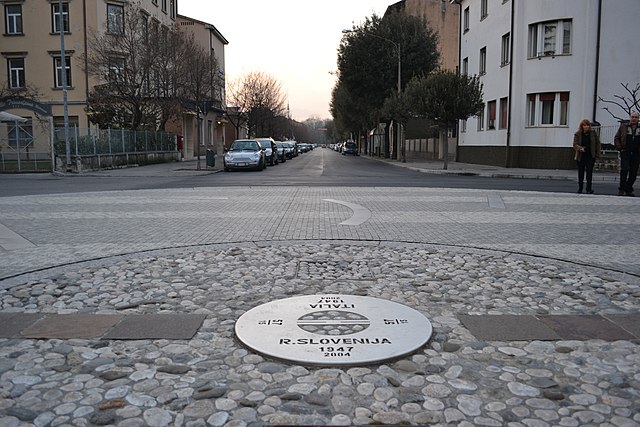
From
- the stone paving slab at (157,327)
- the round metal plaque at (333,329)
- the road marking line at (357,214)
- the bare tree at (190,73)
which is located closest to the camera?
the round metal plaque at (333,329)

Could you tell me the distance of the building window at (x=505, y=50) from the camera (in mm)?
28717

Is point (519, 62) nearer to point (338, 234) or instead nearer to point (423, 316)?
point (338, 234)

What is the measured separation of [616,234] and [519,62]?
20722mm

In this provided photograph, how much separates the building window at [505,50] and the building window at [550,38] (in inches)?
65.4

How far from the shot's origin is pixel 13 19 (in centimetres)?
3788

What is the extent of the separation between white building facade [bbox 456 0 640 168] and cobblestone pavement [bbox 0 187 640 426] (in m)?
17.2

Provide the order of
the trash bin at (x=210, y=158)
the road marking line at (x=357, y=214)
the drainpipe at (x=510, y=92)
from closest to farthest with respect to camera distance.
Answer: the road marking line at (x=357, y=214) < the drainpipe at (x=510, y=92) < the trash bin at (x=210, y=158)

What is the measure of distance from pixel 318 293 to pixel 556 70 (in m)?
24.1

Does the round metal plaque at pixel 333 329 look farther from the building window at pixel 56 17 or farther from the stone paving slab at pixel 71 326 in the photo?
the building window at pixel 56 17

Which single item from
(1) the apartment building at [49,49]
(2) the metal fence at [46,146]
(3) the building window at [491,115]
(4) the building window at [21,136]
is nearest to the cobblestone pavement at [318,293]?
(2) the metal fence at [46,146]

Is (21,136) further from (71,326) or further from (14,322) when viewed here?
(71,326)

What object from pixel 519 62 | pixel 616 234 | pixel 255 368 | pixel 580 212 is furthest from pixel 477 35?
pixel 255 368

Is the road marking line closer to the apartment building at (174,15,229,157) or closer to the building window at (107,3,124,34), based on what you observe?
the building window at (107,3,124,34)

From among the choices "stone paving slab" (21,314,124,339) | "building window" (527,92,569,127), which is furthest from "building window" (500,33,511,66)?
"stone paving slab" (21,314,124,339)
